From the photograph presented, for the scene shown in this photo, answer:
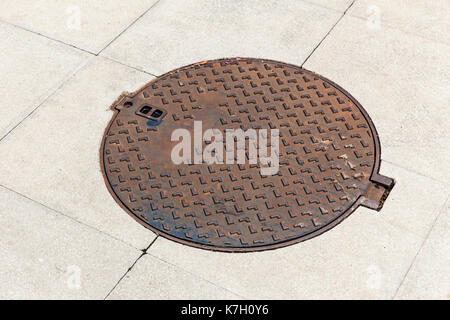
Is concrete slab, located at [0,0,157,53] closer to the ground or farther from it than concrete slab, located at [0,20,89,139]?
farther from it

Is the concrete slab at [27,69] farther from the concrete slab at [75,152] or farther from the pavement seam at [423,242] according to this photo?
the pavement seam at [423,242]

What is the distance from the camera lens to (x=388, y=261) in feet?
12.7

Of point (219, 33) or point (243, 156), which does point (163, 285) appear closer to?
point (243, 156)

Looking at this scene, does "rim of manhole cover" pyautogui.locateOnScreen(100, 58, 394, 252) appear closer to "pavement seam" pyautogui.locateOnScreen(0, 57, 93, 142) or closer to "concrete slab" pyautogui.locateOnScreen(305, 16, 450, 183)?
"concrete slab" pyautogui.locateOnScreen(305, 16, 450, 183)

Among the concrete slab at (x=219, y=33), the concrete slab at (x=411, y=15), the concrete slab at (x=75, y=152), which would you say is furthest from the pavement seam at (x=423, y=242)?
the concrete slab at (x=411, y=15)

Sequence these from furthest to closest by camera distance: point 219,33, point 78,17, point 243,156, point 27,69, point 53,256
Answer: point 78,17 → point 219,33 → point 27,69 → point 243,156 → point 53,256

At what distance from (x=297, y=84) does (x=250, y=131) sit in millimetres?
668

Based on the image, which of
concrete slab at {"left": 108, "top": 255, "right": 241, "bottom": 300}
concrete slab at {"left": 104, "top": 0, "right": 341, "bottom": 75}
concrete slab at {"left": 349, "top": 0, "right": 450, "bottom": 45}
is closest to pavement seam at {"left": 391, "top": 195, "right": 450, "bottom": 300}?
concrete slab at {"left": 108, "top": 255, "right": 241, "bottom": 300}

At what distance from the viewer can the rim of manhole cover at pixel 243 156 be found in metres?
4.09

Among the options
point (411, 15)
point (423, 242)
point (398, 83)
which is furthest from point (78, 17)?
point (423, 242)

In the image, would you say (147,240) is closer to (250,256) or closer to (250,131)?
(250,256)

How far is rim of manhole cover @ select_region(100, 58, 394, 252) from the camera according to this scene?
409 centimetres

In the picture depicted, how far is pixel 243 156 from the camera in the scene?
175 inches
